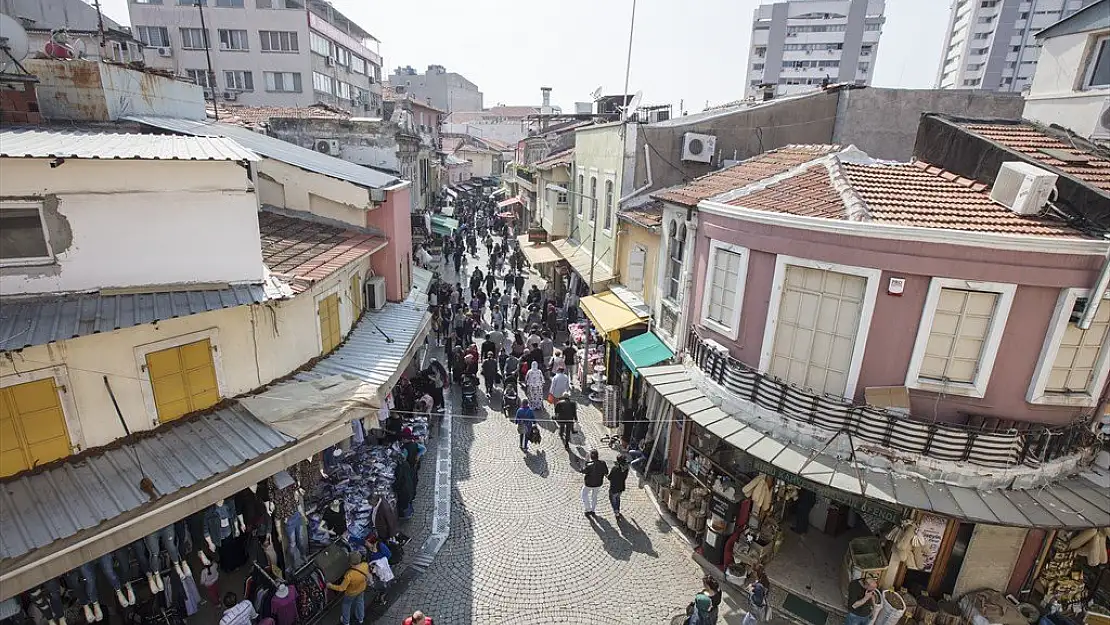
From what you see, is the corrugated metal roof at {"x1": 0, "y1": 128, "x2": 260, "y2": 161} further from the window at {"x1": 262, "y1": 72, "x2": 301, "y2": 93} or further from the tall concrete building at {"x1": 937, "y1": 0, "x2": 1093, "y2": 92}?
the tall concrete building at {"x1": 937, "y1": 0, "x2": 1093, "y2": 92}

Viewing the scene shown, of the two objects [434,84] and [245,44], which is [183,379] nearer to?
[245,44]

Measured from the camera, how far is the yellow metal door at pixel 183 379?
28.2ft

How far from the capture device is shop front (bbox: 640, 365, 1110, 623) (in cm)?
830

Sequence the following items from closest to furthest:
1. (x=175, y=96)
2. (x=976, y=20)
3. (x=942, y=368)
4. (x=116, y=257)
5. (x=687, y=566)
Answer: (x=116, y=257), (x=942, y=368), (x=687, y=566), (x=175, y=96), (x=976, y=20)

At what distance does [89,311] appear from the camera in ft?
24.3

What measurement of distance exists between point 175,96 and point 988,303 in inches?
748

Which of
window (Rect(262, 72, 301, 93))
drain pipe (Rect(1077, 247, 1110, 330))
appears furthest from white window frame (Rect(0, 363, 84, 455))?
window (Rect(262, 72, 301, 93))

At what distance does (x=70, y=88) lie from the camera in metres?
11.7

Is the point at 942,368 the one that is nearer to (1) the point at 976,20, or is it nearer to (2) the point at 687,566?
(2) the point at 687,566

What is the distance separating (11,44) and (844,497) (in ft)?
54.9

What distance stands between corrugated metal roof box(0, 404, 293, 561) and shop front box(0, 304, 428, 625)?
0.06 ft

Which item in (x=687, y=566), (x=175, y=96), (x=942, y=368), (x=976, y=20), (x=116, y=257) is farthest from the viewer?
(x=976, y=20)

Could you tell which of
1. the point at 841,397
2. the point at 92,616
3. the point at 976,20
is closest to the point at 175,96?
the point at 92,616

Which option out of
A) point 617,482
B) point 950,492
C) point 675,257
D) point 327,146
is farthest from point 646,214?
point 327,146
